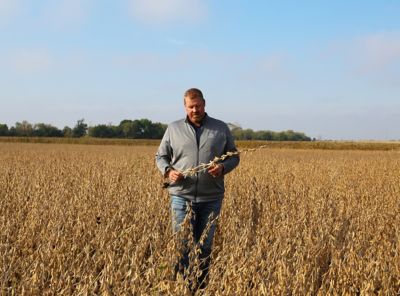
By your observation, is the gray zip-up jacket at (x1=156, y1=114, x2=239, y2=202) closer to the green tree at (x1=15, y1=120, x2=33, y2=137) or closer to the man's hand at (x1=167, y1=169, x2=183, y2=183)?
the man's hand at (x1=167, y1=169, x2=183, y2=183)

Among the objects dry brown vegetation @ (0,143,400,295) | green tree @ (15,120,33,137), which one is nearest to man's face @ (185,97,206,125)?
dry brown vegetation @ (0,143,400,295)

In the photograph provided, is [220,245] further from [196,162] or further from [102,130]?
[102,130]

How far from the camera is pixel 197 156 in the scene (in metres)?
4.07

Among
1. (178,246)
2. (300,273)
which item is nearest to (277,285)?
(300,273)

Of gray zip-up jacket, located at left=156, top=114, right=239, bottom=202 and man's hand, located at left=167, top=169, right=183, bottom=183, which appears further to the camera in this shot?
gray zip-up jacket, located at left=156, top=114, right=239, bottom=202

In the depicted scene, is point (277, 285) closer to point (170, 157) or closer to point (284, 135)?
point (170, 157)

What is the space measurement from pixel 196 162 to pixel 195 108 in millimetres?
487

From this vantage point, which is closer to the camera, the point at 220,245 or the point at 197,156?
the point at 197,156

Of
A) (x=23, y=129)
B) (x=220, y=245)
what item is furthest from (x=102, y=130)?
(x=220, y=245)

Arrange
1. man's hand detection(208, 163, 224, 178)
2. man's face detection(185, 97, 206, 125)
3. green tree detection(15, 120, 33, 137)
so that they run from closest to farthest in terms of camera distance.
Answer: man's hand detection(208, 163, 224, 178)
man's face detection(185, 97, 206, 125)
green tree detection(15, 120, 33, 137)

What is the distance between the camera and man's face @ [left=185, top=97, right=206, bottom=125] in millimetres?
3975

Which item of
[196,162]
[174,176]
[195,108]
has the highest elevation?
[195,108]

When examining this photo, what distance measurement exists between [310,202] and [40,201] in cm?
405

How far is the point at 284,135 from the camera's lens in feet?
321
